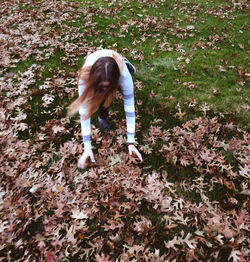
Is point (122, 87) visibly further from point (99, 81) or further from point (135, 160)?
point (135, 160)

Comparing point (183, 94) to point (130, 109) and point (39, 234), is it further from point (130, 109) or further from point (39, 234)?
point (39, 234)

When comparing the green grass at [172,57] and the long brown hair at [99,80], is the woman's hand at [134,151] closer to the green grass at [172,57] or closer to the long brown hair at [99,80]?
the green grass at [172,57]

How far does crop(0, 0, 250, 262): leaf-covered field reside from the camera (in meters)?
2.35

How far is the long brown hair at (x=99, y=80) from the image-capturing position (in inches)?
81.8

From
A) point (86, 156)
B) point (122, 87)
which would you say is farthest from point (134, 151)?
point (122, 87)

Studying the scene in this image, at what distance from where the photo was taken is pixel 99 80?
209 cm

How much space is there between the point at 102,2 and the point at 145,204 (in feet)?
30.6

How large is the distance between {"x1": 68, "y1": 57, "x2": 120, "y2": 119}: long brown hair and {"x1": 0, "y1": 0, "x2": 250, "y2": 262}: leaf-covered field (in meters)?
1.16

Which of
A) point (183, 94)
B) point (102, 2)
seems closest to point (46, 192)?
point (183, 94)

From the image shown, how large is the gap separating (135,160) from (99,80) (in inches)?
57.8

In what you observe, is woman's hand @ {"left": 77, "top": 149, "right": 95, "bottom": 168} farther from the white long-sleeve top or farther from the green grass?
the green grass

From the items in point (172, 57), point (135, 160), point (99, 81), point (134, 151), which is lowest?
point (135, 160)

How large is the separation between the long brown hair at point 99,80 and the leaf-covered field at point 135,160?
116 cm

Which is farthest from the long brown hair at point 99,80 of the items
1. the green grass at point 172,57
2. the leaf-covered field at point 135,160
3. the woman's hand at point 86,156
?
the green grass at point 172,57
